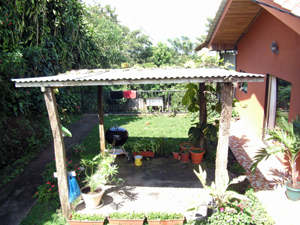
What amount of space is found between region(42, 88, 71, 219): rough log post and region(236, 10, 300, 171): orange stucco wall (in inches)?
189

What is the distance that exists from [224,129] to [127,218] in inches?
90.6

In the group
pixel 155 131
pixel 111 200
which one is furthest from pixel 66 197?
pixel 155 131

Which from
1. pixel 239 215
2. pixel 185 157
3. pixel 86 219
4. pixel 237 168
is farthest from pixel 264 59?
pixel 86 219

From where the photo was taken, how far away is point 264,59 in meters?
7.64

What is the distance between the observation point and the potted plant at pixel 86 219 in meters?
4.10

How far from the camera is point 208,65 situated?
6.20 m

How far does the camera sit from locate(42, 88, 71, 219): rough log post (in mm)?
4062

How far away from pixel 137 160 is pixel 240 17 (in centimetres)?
614

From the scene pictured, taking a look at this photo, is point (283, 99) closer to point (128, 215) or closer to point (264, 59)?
point (264, 59)

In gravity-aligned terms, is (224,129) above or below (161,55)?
below

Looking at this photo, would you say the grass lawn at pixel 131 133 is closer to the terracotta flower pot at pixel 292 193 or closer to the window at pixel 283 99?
the terracotta flower pot at pixel 292 193

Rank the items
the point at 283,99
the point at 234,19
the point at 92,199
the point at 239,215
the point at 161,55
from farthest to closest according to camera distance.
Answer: the point at 161,55, the point at 234,19, the point at 283,99, the point at 92,199, the point at 239,215

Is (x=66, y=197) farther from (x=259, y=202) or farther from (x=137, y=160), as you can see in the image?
(x=259, y=202)

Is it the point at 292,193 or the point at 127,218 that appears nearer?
the point at 127,218
